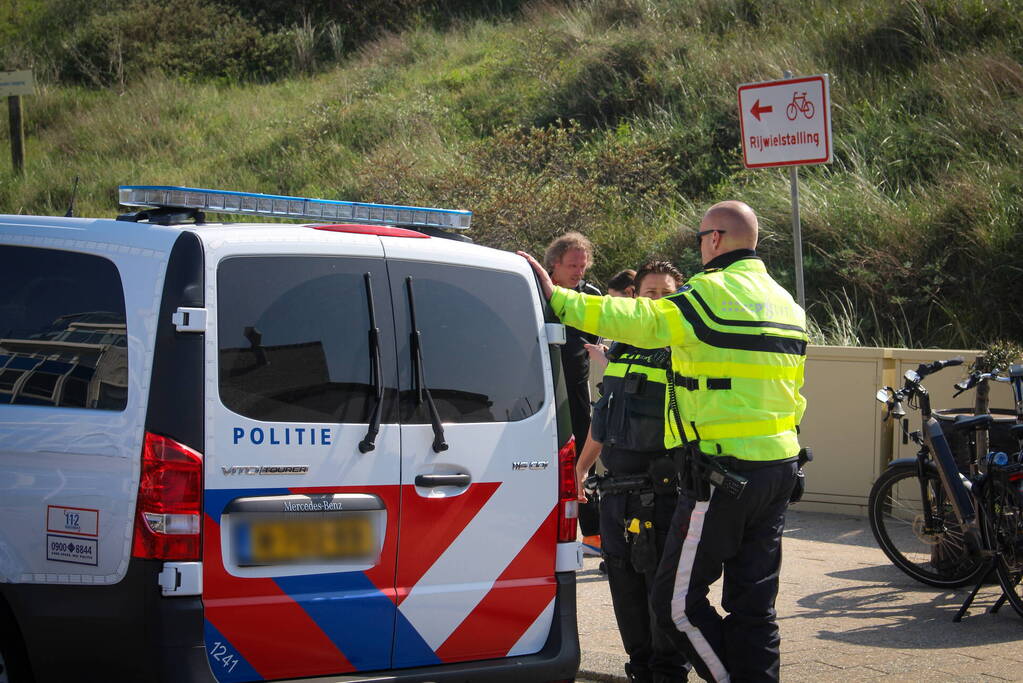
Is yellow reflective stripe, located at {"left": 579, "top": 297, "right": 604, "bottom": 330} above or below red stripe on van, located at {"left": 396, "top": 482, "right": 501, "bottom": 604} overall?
above

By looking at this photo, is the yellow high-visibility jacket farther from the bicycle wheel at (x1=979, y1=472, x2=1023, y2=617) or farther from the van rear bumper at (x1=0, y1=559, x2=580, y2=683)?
the bicycle wheel at (x1=979, y1=472, x2=1023, y2=617)

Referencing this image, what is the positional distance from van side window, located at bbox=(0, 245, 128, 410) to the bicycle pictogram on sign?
565 cm

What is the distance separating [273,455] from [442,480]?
611 mm

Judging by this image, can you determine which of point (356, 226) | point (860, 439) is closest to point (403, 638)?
point (356, 226)

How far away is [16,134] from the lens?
21094mm

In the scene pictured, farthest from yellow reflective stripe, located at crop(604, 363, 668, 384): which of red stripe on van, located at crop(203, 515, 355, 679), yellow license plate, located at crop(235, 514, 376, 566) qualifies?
red stripe on van, located at crop(203, 515, 355, 679)

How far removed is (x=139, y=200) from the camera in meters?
4.11

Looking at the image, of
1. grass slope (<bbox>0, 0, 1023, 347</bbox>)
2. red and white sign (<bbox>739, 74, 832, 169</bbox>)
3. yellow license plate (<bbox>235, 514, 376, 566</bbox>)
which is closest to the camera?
yellow license plate (<bbox>235, 514, 376, 566</bbox>)

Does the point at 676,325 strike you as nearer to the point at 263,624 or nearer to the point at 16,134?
the point at 263,624

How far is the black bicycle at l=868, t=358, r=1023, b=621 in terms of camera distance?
5785mm

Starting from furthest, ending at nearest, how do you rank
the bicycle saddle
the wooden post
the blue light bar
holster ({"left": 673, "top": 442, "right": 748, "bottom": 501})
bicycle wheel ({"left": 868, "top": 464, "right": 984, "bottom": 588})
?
the wooden post, bicycle wheel ({"left": 868, "top": 464, "right": 984, "bottom": 588}), the bicycle saddle, holster ({"left": 673, "top": 442, "right": 748, "bottom": 501}), the blue light bar

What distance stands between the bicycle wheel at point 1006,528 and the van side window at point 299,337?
3562 millimetres

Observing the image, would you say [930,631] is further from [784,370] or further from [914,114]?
[914,114]

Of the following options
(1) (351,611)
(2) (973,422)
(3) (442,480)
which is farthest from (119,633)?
(2) (973,422)
